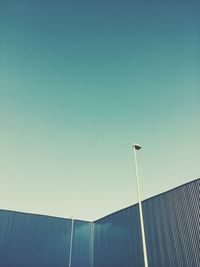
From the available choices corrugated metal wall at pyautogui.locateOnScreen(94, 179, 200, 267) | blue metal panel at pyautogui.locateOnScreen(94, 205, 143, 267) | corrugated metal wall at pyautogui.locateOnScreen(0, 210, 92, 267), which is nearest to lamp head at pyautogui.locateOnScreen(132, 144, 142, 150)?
corrugated metal wall at pyautogui.locateOnScreen(94, 179, 200, 267)

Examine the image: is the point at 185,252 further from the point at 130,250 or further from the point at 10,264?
the point at 10,264

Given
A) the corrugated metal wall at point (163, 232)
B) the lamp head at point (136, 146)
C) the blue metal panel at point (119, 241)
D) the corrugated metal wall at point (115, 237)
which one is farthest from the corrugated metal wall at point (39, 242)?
the lamp head at point (136, 146)

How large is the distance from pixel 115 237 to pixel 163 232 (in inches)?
289

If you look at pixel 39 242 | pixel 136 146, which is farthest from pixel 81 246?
pixel 136 146

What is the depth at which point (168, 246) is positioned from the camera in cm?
1461

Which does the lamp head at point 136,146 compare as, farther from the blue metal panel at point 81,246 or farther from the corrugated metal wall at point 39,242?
the blue metal panel at point 81,246

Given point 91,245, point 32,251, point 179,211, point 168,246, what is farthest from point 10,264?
point 179,211

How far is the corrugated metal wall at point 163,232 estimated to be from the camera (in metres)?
13.4

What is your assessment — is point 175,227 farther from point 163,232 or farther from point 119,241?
point 119,241

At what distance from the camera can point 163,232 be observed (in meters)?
15.3

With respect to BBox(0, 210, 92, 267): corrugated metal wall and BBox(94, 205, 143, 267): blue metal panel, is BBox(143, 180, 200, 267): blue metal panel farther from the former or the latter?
BBox(0, 210, 92, 267): corrugated metal wall

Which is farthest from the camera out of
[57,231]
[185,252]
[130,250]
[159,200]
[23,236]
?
[57,231]

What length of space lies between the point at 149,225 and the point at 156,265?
2.53 meters

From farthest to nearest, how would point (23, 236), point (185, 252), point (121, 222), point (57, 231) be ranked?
point (57, 231)
point (23, 236)
point (121, 222)
point (185, 252)
